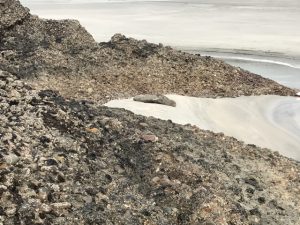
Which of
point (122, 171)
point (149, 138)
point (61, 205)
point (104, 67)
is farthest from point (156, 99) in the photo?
point (61, 205)

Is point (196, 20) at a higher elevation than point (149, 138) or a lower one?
higher

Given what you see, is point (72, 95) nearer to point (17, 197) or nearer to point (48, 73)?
point (48, 73)

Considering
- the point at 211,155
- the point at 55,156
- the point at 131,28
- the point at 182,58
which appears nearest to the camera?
the point at 55,156

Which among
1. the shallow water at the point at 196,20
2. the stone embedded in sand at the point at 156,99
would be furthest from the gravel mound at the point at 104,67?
the shallow water at the point at 196,20

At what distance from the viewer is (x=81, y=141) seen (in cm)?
714

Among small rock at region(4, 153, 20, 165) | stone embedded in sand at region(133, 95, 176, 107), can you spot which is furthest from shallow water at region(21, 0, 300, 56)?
small rock at region(4, 153, 20, 165)

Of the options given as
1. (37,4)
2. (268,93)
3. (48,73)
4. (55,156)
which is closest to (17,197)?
(55,156)

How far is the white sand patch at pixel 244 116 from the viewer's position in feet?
34.6

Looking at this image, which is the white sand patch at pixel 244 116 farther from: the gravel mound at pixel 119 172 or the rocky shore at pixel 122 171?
the gravel mound at pixel 119 172

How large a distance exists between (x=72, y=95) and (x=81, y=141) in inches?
188

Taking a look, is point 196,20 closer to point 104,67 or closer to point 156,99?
point 104,67

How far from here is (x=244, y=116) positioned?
11.9m

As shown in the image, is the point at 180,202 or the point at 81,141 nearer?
the point at 180,202

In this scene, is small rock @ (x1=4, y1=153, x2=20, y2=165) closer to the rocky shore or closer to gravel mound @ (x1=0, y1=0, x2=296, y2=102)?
the rocky shore
